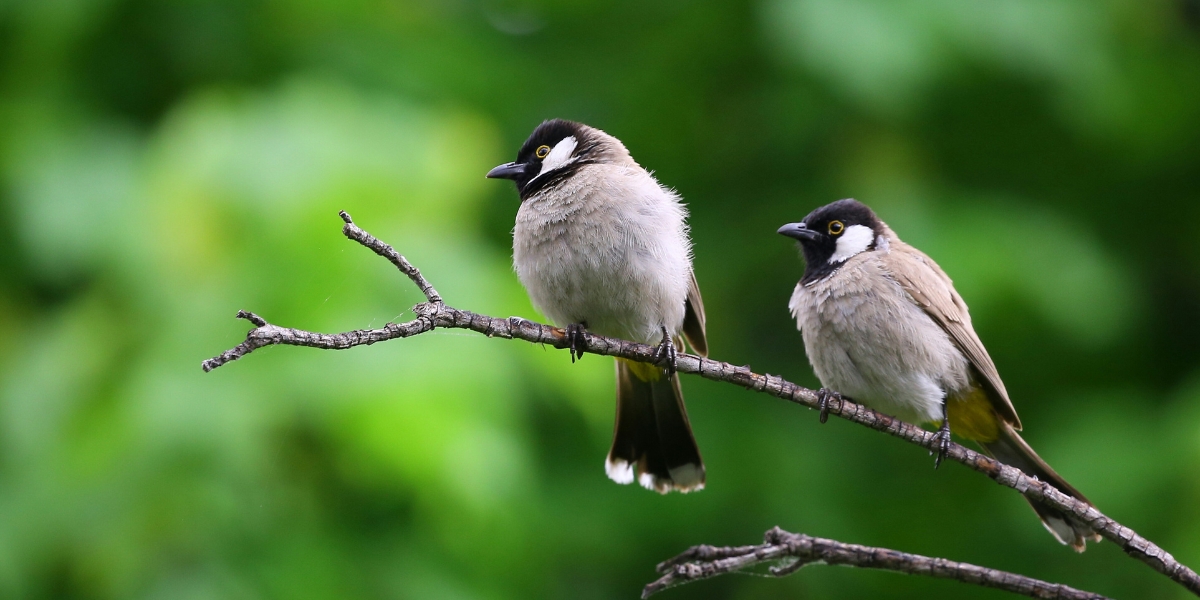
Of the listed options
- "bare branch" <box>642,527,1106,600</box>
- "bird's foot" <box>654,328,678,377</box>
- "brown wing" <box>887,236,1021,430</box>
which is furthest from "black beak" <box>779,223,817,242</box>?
"bare branch" <box>642,527,1106,600</box>

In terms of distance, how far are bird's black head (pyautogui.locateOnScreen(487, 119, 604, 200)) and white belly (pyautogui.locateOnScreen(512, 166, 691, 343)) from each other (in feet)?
1.05

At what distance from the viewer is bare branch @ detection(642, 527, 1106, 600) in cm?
192

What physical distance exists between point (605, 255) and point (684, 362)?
1011mm

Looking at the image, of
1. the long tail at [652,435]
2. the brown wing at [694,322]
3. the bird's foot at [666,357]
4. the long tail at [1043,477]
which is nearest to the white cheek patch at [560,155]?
the brown wing at [694,322]

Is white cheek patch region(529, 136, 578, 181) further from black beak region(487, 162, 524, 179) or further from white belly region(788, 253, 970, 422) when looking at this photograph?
white belly region(788, 253, 970, 422)

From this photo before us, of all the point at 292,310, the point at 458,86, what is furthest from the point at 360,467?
the point at 458,86

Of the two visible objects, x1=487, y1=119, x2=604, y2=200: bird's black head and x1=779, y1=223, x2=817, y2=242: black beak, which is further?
x1=487, y1=119, x2=604, y2=200: bird's black head

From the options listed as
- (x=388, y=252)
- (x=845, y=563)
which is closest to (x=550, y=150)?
(x=388, y=252)

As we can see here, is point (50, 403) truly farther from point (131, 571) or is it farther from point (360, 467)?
point (360, 467)

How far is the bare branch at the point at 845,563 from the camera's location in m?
1.92

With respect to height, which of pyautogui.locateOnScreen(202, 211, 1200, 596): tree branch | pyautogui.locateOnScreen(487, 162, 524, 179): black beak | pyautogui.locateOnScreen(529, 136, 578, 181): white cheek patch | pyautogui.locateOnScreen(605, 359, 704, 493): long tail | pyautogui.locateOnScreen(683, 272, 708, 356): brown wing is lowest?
pyautogui.locateOnScreen(202, 211, 1200, 596): tree branch

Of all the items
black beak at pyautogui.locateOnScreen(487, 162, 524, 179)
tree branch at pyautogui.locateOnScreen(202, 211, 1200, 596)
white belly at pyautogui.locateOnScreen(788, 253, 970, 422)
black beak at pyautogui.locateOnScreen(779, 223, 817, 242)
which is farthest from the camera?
black beak at pyautogui.locateOnScreen(487, 162, 524, 179)

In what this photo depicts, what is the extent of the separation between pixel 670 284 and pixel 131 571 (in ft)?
6.60

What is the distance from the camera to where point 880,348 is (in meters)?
3.23
